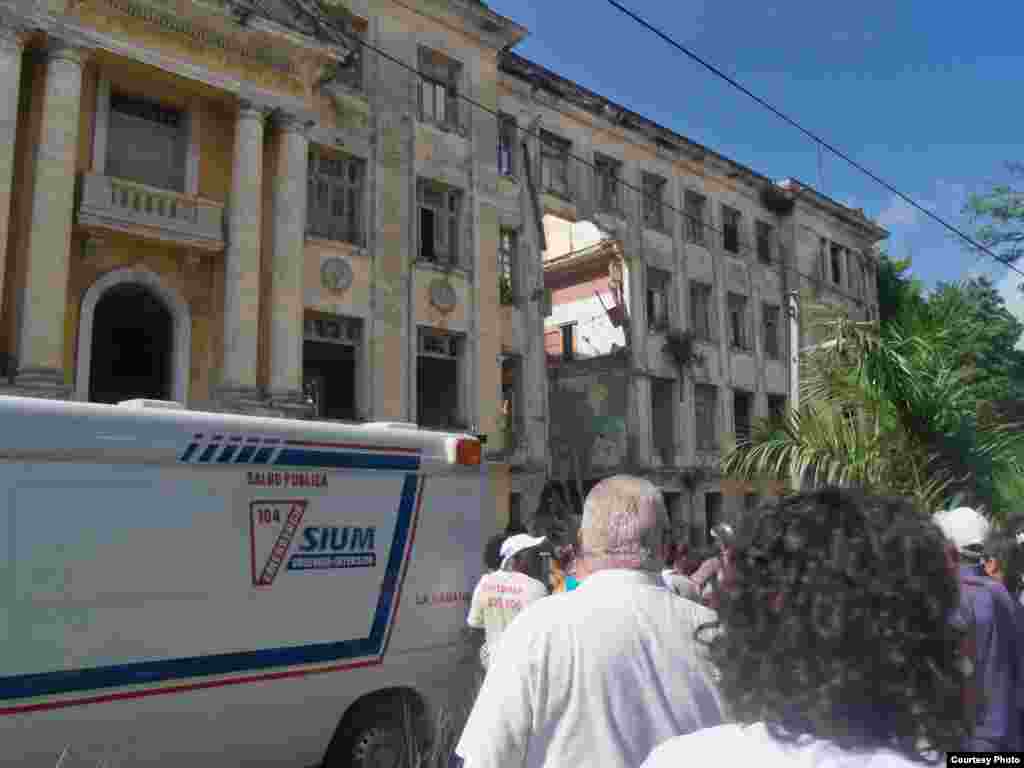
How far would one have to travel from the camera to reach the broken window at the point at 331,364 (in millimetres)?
15219

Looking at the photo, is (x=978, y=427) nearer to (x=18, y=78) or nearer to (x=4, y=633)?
(x=4, y=633)

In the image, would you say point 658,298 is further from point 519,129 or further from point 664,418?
point 519,129

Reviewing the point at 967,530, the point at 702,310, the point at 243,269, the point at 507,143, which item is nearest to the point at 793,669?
the point at 967,530

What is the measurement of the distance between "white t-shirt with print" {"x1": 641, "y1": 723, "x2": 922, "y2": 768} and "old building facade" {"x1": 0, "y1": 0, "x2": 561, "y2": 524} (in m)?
10.4

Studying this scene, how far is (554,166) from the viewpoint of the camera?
20.6 meters

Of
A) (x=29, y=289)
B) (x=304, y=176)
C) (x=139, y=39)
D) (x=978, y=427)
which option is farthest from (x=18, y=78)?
(x=978, y=427)

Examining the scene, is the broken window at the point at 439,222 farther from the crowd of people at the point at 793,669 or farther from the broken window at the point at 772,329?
the crowd of people at the point at 793,669

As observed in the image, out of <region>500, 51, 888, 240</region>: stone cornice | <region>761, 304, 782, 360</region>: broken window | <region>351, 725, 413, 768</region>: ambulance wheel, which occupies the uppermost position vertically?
<region>500, 51, 888, 240</region>: stone cornice

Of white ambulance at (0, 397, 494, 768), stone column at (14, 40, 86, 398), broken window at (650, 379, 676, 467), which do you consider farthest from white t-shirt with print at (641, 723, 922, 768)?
broken window at (650, 379, 676, 467)

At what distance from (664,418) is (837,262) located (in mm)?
12290

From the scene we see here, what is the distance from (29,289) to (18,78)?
315 cm

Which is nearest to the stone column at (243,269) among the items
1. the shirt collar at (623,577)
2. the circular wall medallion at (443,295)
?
the circular wall medallion at (443,295)

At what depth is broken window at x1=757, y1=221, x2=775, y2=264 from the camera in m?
26.8

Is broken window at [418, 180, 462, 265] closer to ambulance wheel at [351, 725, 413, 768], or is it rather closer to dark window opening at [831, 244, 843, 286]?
ambulance wheel at [351, 725, 413, 768]
